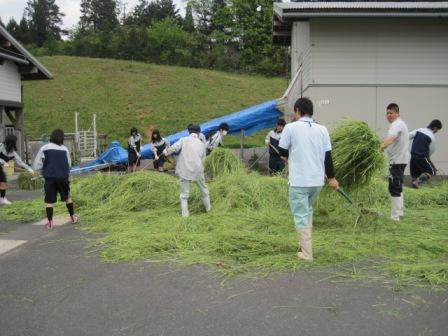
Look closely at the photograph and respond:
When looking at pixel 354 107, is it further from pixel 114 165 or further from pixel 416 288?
pixel 416 288

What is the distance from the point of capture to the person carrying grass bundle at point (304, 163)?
5.38 metres

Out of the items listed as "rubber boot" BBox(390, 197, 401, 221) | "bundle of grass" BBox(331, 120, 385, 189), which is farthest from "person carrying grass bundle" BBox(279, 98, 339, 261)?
"rubber boot" BBox(390, 197, 401, 221)

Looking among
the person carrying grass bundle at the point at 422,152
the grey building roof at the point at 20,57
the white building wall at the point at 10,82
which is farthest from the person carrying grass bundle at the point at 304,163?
the white building wall at the point at 10,82

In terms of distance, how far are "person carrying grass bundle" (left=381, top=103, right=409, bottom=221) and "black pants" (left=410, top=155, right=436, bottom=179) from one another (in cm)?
348

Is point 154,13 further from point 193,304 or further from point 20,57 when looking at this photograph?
point 193,304

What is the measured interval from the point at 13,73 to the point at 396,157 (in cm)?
1582

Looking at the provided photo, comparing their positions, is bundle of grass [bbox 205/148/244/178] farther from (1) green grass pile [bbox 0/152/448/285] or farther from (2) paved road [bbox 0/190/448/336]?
(2) paved road [bbox 0/190/448/336]

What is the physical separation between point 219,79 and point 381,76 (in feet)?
98.3

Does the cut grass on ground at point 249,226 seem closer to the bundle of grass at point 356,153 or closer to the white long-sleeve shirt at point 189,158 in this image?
the bundle of grass at point 356,153

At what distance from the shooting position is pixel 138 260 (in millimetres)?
5719

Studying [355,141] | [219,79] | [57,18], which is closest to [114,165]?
[355,141]

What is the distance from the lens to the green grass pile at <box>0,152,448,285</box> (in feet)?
18.0

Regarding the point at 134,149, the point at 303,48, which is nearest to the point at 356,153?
the point at 303,48

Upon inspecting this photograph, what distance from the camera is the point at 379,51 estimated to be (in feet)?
45.0
